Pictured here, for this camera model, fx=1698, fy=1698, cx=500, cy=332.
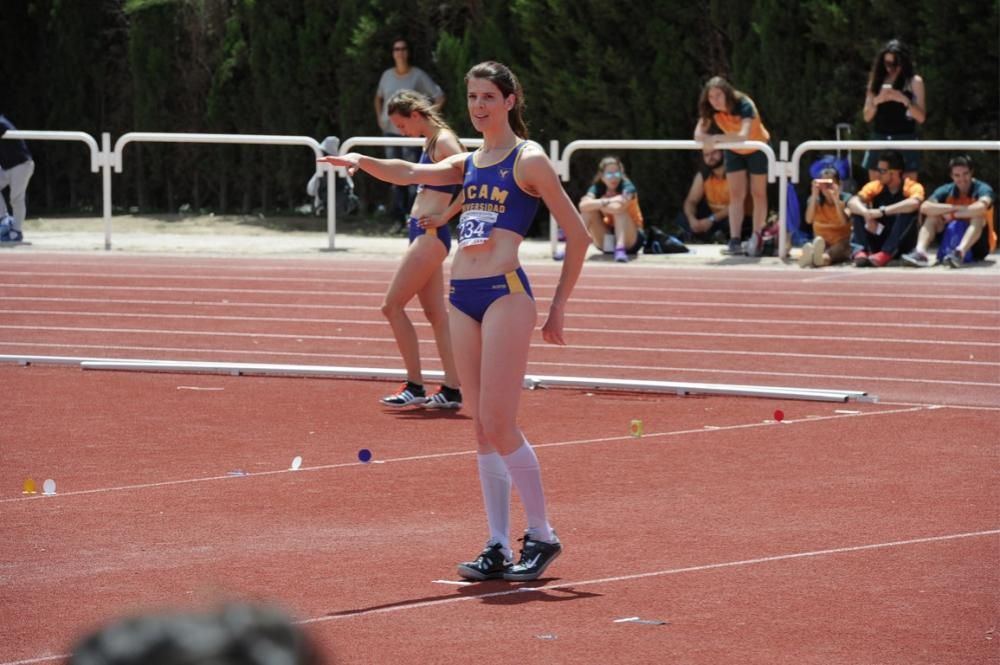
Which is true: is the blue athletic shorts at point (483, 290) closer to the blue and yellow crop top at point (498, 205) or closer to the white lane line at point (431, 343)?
the blue and yellow crop top at point (498, 205)

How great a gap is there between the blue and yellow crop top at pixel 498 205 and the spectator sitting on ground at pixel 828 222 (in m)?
10.5

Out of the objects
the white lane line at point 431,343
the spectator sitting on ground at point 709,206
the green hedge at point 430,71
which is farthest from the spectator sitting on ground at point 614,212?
the white lane line at point 431,343

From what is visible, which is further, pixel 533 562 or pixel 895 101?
pixel 895 101

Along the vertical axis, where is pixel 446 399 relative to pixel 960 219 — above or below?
below

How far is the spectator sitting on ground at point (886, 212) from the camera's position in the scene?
16.1m

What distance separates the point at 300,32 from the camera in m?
23.2

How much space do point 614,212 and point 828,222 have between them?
7.04 ft

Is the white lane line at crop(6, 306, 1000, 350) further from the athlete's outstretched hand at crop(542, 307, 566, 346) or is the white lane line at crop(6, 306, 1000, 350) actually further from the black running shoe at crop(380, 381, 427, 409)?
the athlete's outstretched hand at crop(542, 307, 566, 346)

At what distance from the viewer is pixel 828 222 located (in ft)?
54.4

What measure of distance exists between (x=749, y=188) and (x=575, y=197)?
3614 mm

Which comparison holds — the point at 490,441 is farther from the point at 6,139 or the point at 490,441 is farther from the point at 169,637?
the point at 6,139

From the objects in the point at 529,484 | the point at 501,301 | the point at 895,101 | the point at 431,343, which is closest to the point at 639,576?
the point at 529,484

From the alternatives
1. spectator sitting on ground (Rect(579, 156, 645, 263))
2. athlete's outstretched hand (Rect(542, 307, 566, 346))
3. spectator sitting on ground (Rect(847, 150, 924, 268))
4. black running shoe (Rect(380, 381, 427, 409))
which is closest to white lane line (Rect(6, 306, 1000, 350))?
black running shoe (Rect(380, 381, 427, 409))

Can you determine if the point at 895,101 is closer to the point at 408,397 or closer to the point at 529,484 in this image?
the point at 408,397
